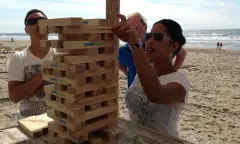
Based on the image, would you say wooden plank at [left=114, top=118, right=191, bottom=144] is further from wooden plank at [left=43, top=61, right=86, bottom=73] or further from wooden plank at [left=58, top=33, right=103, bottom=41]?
wooden plank at [left=58, top=33, right=103, bottom=41]

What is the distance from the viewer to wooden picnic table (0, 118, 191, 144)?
2.06 m

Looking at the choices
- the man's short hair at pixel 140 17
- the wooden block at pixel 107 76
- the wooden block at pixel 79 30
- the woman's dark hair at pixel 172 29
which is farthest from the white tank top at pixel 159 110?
the man's short hair at pixel 140 17

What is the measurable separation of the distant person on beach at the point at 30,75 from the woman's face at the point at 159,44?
1350 millimetres

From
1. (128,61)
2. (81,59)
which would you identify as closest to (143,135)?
(81,59)

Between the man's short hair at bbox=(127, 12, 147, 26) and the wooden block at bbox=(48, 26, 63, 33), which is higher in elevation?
the man's short hair at bbox=(127, 12, 147, 26)

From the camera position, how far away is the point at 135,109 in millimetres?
2531

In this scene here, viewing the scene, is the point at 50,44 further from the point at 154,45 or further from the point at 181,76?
the point at 181,76

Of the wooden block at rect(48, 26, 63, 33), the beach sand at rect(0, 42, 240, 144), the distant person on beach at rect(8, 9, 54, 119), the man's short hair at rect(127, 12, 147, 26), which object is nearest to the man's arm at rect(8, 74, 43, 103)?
the distant person on beach at rect(8, 9, 54, 119)

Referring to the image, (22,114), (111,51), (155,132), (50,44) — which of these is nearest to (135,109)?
(155,132)

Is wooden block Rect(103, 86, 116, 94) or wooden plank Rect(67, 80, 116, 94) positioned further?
wooden block Rect(103, 86, 116, 94)

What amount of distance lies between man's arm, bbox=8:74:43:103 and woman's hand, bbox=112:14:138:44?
4.54ft

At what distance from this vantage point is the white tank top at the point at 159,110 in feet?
7.84

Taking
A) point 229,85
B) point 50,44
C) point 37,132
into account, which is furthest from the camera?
point 229,85

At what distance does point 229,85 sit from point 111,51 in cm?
967
